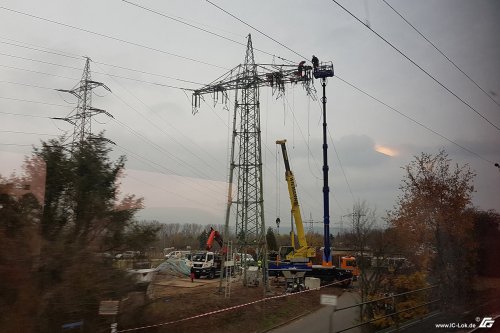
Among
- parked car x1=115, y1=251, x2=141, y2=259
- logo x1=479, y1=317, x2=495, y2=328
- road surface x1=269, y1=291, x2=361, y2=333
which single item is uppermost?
parked car x1=115, y1=251, x2=141, y2=259

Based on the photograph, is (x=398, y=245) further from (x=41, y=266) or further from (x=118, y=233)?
(x=41, y=266)

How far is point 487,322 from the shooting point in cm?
1135

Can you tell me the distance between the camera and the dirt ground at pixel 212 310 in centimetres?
814

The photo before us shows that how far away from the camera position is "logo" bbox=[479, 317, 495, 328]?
36.4 feet

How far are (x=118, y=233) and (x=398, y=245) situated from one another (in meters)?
10.4

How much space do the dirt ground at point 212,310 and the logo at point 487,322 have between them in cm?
609

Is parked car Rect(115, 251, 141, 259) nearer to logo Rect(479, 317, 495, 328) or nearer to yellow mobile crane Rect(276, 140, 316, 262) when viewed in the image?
logo Rect(479, 317, 495, 328)

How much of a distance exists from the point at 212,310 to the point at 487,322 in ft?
31.5

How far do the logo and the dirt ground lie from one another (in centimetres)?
609

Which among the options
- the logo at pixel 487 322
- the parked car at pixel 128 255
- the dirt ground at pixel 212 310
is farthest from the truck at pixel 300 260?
the parked car at pixel 128 255

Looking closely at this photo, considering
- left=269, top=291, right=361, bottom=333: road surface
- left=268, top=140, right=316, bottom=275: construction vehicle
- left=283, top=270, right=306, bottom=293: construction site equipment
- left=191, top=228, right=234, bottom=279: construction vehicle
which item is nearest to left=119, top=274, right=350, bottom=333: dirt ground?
left=269, top=291, right=361, bottom=333: road surface

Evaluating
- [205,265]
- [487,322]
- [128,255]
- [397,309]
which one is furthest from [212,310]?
[205,265]

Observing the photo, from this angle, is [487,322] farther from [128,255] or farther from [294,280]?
[294,280]

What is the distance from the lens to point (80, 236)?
7.11 m
